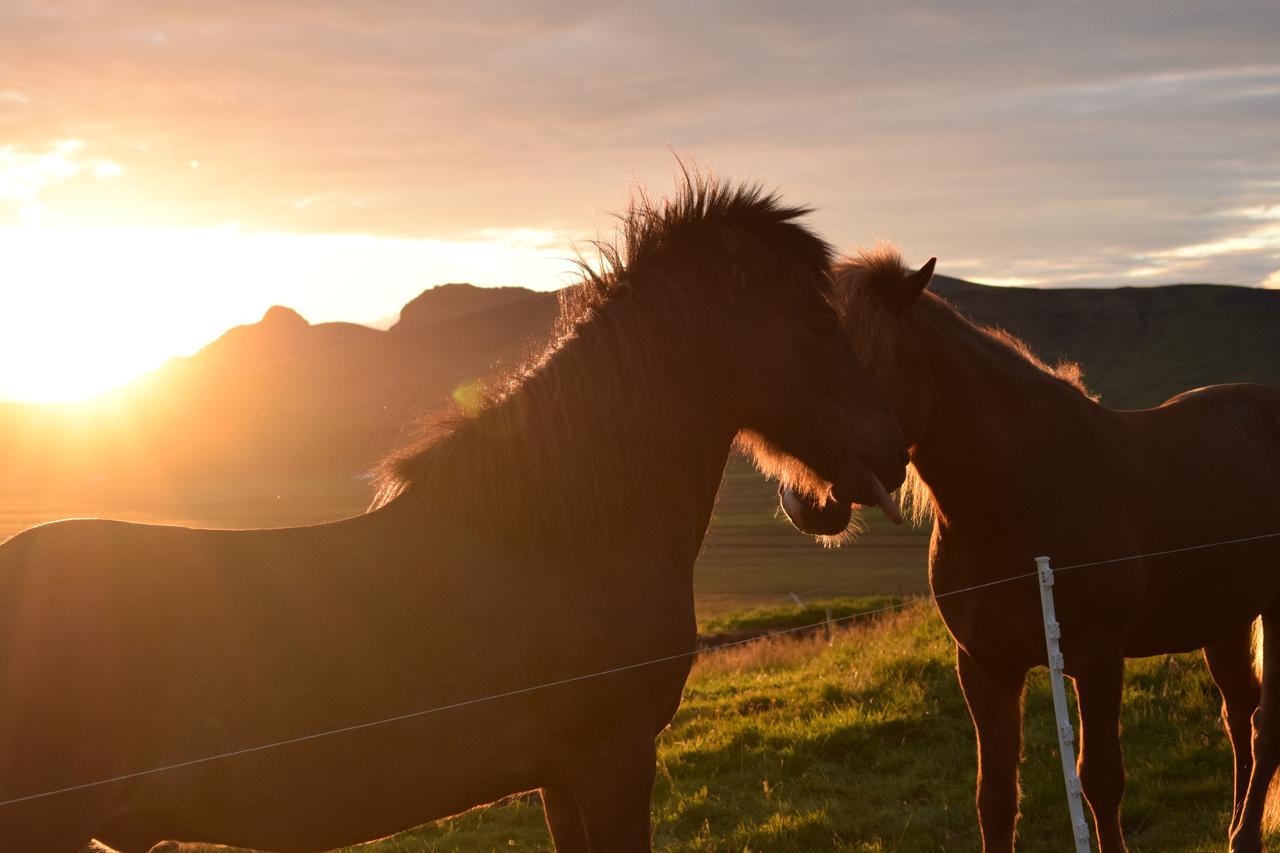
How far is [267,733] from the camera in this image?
2531mm

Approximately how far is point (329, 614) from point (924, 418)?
2.96 metres

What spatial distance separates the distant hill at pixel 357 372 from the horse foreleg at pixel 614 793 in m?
1.22

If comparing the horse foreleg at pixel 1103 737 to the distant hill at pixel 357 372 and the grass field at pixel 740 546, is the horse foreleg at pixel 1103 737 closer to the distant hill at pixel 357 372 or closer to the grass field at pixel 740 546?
the distant hill at pixel 357 372

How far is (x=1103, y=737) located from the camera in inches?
178

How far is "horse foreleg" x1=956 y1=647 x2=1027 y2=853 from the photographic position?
4762mm

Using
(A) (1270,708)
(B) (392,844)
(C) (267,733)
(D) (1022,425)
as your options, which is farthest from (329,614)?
(A) (1270,708)

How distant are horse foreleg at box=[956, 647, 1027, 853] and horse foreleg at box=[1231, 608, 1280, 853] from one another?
4.90 feet

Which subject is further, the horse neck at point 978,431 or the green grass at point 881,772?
the green grass at point 881,772

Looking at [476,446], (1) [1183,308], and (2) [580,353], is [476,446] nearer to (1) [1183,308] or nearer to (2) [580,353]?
(2) [580,353]

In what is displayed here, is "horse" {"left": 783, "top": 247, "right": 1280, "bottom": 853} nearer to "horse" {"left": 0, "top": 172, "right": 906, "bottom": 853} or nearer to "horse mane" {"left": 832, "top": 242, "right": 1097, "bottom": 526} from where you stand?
"horse mane" {"left": 832, "top": 242, "right": 1097, "bottom": 526}

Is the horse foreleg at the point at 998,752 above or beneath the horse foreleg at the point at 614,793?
beneath

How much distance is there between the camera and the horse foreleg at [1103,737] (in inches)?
177

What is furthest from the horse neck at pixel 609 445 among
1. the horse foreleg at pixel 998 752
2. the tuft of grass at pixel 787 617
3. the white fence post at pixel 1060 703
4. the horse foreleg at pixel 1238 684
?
the tuft of grass at pixel 787 617

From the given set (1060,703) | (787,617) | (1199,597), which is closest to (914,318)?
(1060,703)
